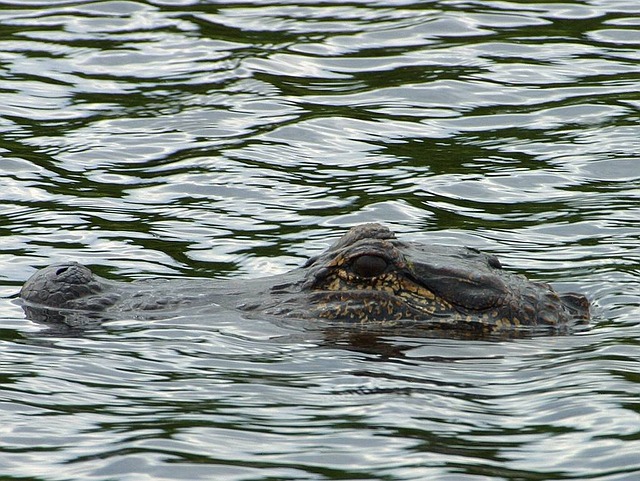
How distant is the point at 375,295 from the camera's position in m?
8.79

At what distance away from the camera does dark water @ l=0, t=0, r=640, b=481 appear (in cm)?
670

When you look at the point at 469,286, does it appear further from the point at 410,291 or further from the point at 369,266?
the point at 369,266

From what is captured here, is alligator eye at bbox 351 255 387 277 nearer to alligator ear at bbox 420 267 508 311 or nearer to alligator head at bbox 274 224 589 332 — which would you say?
alligator head at bbox 274 224 589 332

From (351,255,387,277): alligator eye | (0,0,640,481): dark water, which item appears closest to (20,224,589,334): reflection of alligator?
(351,255,387,277): alligator eye

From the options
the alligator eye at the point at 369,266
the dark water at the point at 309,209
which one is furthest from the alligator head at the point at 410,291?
the dark water at the point at 309,209

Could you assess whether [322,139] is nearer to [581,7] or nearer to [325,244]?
[325,244]

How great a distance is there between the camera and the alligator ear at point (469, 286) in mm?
8672

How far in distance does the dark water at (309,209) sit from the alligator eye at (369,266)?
486mm

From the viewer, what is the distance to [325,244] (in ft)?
36.1

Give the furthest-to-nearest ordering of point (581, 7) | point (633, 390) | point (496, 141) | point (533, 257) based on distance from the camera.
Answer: point (581, 7)
point (496, 141)
point (533, 257)
point (633, 390)

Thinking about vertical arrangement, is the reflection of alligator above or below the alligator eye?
below

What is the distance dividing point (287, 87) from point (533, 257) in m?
5.43

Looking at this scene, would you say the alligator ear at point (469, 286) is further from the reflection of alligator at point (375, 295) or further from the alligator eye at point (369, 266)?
the alligator eye at point (369, 266)

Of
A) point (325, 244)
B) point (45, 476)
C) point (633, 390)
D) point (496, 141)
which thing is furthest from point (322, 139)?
point (45, 476)
